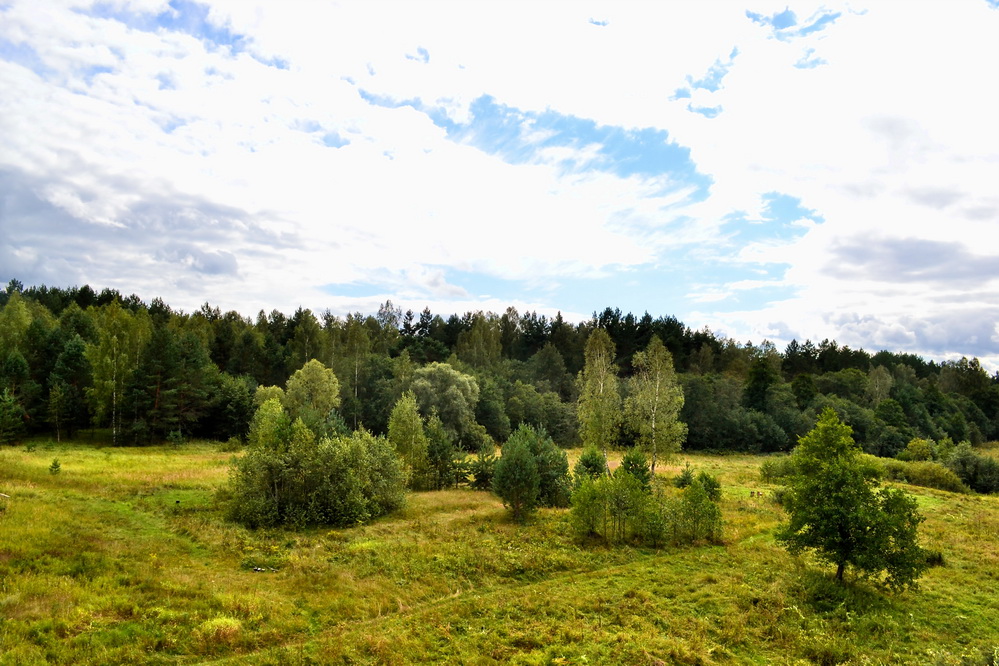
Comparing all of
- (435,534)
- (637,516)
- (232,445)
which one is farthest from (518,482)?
(232,445)

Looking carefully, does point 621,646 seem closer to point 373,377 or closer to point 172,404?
point 172,404

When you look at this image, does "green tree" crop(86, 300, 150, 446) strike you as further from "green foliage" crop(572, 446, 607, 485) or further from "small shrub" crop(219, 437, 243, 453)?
"green foliage" crop(572, 446, 607, 485)

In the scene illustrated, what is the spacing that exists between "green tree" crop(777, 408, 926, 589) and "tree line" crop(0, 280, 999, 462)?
23.7m

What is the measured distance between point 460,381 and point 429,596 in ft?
149

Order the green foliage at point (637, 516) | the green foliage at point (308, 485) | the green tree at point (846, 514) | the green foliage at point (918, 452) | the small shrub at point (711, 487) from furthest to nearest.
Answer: the green foliage at point (918, 452)
the small shrub at point (711, 487)
the green foliage at point (308, 485)
the green foliage at point (637, 516)
the green tree at point (846, 514)

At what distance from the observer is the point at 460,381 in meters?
65.4

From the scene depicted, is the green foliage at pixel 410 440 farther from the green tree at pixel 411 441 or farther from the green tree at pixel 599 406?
the green tree at pixel 599 406

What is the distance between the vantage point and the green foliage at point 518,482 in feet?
105

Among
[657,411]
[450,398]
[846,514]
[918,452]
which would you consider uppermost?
[657,411]

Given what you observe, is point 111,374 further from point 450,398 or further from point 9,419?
point 450,398

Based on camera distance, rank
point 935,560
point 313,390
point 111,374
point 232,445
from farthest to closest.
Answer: point 313,390 < point 232,445 < point 111,374 < point 935,560

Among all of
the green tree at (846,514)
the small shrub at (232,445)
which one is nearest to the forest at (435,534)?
the green tree at (846,514)

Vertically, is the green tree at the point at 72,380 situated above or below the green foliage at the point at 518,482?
above

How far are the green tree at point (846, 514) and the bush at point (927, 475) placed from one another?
120 feet
